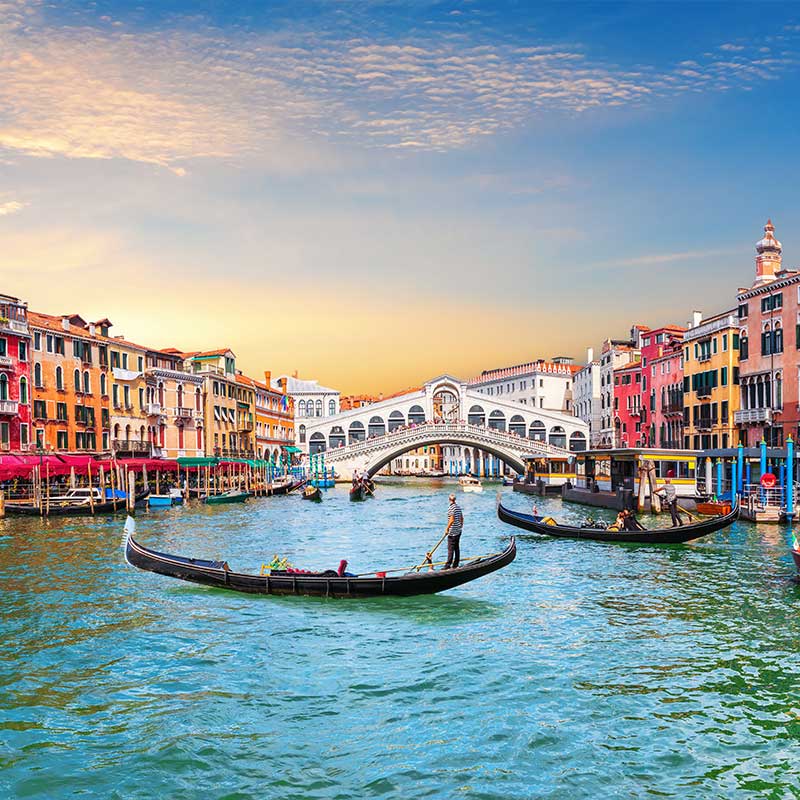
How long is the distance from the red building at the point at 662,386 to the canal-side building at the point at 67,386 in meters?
25.2

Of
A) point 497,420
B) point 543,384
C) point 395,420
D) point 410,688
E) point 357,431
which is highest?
point 543,384

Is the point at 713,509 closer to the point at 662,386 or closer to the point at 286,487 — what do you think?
the point at 662,386

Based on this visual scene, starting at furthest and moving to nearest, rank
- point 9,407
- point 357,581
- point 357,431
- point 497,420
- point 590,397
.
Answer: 1. point 497,420
2. point 357,431
3. point 590,397
4. point 9,407
5. point 357,581

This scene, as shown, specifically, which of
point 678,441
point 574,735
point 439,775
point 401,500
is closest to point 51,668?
point 439,775

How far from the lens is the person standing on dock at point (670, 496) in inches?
772

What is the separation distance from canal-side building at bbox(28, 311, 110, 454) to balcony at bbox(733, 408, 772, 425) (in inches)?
987

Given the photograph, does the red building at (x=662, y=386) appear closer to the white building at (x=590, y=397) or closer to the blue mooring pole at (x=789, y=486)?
the white building at (x=590, y=397)

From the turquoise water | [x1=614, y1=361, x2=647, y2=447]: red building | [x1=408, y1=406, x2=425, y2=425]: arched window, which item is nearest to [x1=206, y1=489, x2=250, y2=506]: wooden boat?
the turquoise water

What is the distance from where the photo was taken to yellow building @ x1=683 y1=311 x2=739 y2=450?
33094mm

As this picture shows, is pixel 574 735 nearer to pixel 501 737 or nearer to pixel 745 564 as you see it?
pixel 501 737

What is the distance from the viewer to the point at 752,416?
31.0 metres

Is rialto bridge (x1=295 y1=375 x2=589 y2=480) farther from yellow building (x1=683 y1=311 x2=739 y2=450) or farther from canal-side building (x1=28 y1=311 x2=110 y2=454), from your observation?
canal-side building (x1=28 y1=311 x2=110 y2=454)

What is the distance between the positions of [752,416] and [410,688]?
26.3 metres

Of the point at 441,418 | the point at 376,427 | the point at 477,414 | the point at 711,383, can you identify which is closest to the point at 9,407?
the point at 711,383
